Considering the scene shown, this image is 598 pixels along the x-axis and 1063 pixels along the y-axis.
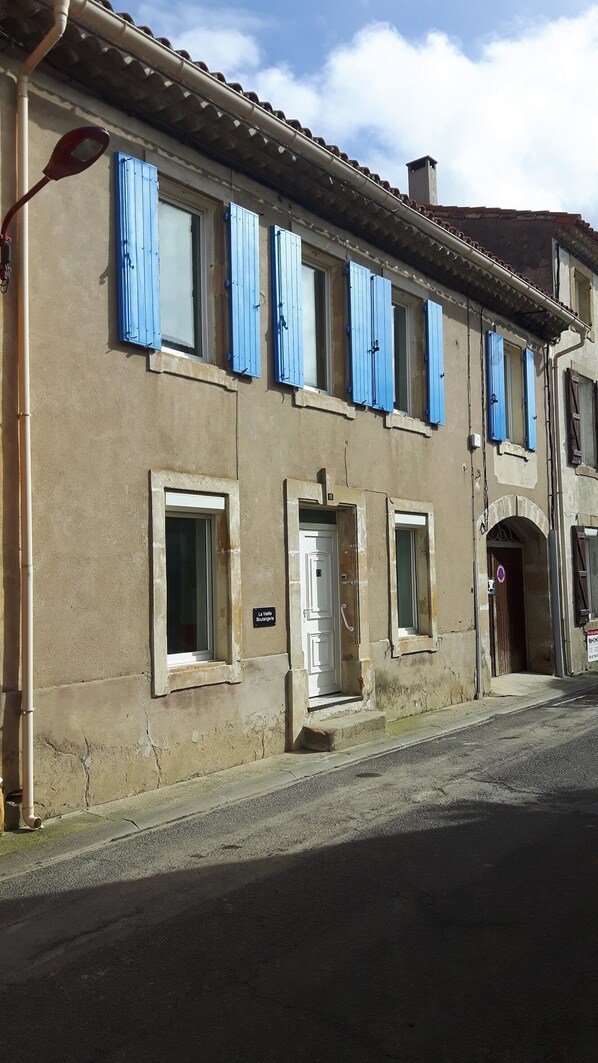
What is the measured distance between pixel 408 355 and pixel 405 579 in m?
2.86

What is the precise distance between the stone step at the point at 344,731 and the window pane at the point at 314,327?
11.7 feet

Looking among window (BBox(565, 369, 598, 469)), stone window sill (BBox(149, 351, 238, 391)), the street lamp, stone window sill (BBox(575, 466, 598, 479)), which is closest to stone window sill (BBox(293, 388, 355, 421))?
stone window sill (BBox(149, 351, 238, 391))

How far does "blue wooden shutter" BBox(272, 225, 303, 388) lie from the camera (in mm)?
8867

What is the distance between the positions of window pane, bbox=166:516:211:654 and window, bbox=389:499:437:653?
10.8 feet

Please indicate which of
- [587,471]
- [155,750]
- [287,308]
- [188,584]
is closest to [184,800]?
[155,750]

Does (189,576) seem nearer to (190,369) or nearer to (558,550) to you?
(190,369)

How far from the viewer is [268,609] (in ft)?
28.3

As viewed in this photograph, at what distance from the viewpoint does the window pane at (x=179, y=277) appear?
7.95 m

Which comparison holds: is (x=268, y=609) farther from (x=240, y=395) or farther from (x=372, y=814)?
(x=372, y=814)

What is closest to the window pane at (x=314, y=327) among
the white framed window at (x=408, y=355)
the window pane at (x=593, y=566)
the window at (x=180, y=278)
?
the white framed window at (x=408, y=355)

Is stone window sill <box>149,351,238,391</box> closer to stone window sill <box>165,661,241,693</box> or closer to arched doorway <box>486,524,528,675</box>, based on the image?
stone window sill <box>165,661,241,693</box>

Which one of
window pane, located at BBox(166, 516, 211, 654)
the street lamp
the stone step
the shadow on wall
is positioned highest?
the street lamp

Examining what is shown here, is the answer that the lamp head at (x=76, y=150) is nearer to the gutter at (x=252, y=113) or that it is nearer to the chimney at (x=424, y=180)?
the gutter at (x=252, y=113)

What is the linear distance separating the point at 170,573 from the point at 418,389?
491 centimetres
